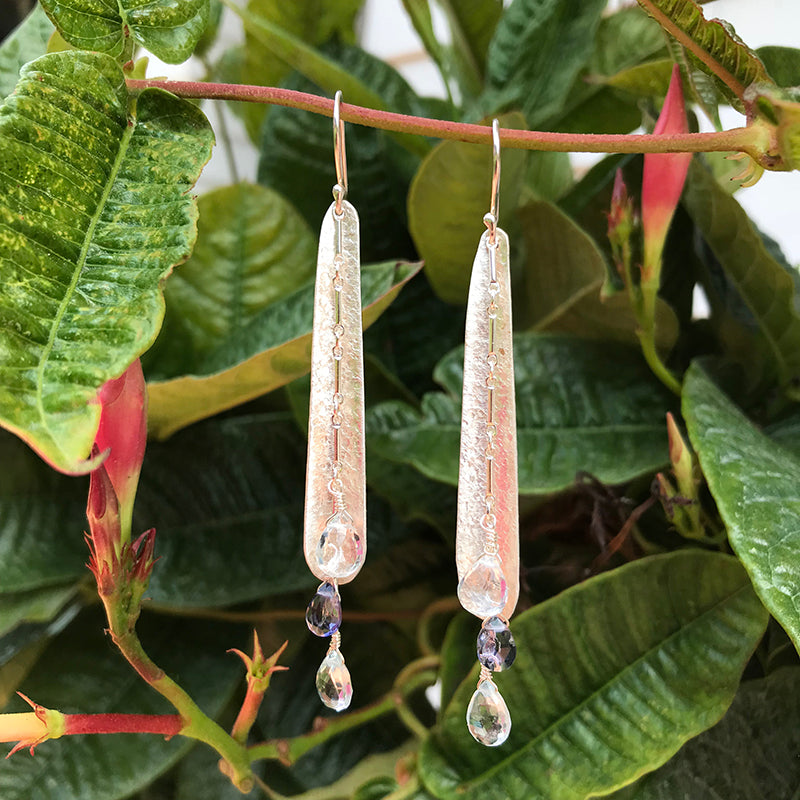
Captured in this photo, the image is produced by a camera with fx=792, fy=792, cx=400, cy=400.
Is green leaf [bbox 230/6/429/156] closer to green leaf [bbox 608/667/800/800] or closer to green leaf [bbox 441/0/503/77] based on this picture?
green leaf [bbox 441/0/503/77]

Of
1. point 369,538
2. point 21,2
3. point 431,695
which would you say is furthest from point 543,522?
point 21,2

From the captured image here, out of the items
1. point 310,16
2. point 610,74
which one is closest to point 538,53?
point 610,74

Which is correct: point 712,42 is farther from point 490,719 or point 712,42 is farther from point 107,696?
point 107,696

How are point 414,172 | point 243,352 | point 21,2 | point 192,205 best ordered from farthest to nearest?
point 21,2
point 414,172
point 243,352
point 192,205

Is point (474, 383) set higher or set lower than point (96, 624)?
higher

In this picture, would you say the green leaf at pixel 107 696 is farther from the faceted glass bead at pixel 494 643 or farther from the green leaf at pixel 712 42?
the green leaf at pixel 712 42

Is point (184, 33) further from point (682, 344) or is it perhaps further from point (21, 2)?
point (21, 2)
